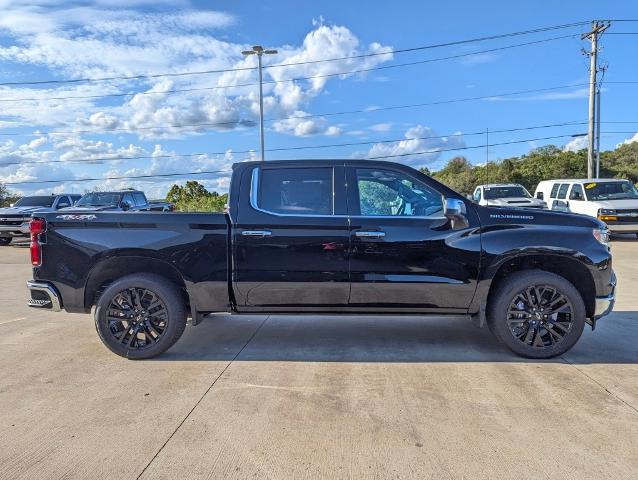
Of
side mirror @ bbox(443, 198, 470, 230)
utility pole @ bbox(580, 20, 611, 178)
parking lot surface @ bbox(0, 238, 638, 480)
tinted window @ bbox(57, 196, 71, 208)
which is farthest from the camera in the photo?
utility pole @ bbox(580, 20, 611, 178)

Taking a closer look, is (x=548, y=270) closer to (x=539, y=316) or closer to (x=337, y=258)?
(x=539, y=316)

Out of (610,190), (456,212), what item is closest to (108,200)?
(456,212)

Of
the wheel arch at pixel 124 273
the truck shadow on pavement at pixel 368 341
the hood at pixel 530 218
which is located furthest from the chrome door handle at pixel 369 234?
the wheel arch at pixel 124 273

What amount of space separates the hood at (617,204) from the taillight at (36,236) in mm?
16426

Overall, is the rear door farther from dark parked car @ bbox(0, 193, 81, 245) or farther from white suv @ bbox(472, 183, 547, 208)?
white suv @ bbox(472, 183, 547, 208)

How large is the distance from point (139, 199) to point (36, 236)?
1491cm

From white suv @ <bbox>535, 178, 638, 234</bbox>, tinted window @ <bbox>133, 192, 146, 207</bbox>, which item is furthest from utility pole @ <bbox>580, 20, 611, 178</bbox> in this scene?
tinted window @ <bbox>133, 192, 146, 207</bbox>

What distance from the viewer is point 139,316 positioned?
16.5 feet

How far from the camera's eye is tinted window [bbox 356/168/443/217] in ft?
16.3

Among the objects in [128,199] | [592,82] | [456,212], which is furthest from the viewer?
[592,82]

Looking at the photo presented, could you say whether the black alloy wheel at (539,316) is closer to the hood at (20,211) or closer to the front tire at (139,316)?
the front tire at (139,316)

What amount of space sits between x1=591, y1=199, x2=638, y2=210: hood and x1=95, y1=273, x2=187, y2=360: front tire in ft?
51.2

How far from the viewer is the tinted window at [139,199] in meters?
18.8

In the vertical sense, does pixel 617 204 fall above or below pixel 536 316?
above
